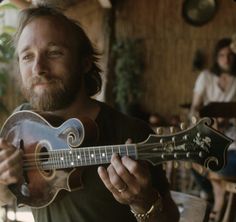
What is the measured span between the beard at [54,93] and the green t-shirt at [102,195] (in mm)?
65

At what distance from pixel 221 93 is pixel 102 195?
26.7 inches

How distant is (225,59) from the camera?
1397 mm

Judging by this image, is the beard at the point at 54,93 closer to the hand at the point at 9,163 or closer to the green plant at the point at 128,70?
the hand at the point at 9,163

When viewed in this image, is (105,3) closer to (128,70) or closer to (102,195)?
(102,195)

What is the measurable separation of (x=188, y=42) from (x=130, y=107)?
95 centimetres

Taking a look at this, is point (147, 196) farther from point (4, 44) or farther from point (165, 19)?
point (165, 19)

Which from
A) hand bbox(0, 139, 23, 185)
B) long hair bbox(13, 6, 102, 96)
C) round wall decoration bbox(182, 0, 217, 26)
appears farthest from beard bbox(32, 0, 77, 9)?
round wall decoration bbox(182, 0, 217, 26)

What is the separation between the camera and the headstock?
0.56 meters

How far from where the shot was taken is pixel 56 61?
678mm

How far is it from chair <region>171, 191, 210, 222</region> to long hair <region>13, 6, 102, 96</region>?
0.31 meters

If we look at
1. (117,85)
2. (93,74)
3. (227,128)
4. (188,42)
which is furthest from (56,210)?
(188,42)

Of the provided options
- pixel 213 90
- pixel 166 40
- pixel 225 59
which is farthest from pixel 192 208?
pixel 166 40

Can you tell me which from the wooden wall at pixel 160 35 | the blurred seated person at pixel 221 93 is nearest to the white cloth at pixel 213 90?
the blurred seated person at pixel 221 93

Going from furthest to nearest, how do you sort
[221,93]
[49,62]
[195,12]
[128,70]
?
[128,70], [195,12], [221,93], [49,62]
